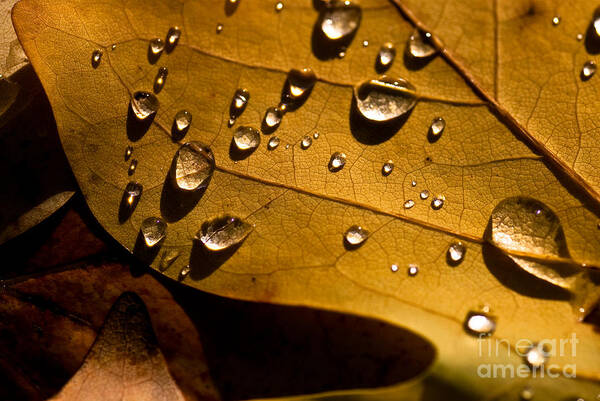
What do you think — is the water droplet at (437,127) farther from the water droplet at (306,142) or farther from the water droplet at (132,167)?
the water droplet at (132,167)

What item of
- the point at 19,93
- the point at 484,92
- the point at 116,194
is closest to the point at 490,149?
the point at 484,92

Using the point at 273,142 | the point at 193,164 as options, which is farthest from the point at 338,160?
the point at 193,164

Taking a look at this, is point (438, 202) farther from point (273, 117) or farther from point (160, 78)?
point (160, 78)

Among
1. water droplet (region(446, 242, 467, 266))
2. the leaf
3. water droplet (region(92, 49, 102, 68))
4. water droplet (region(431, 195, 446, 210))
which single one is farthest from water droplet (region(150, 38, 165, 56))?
water droplet (region(446, 242, 467, 266))

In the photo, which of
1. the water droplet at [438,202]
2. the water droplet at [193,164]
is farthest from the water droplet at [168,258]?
the water droplet at [438,202]

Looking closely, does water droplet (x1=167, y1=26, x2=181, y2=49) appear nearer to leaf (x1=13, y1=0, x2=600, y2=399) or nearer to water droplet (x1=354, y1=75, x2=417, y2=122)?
leaf (x1=13, y1=0, x2=600, y2=399)

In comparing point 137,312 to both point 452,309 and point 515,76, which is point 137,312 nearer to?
point 452,309
